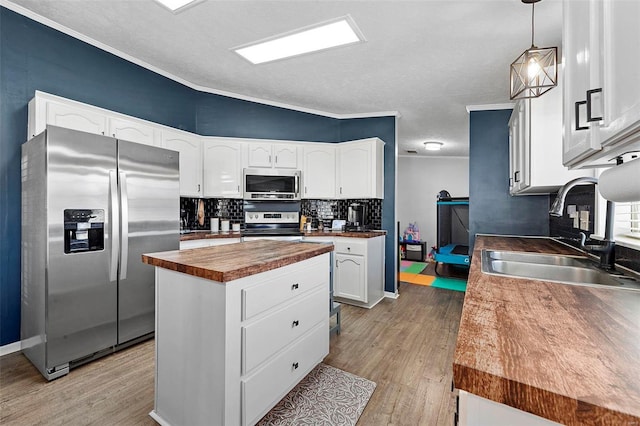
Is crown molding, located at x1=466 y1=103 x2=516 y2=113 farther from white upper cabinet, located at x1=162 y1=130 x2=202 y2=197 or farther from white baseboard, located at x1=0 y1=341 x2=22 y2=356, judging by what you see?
white baseboard, located at x1=0 y1=341 x2=22 y2=356

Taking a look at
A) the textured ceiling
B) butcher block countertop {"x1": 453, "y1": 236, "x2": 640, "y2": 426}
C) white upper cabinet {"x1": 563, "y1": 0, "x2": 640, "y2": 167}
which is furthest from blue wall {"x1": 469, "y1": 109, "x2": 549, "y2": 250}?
butcher block countertop {"x1": 453, "y1": 236, "x2": 640, "y2": 426}

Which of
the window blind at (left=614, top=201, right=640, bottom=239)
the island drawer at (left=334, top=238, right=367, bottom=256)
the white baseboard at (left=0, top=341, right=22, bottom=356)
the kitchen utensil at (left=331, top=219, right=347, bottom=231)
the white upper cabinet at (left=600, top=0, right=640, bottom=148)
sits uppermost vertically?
the white upper cabinet at (left=600, top=0, right=640, bottom=148)

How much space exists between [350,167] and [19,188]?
3504 millimetres

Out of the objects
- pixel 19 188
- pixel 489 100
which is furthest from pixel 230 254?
pixel 489 100

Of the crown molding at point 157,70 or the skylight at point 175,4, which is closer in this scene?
the skylight at point 175,4

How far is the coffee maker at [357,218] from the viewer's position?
4.41 m

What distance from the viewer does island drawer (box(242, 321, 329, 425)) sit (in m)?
1.55

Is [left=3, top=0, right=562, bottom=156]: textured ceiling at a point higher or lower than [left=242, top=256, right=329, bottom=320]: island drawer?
higher

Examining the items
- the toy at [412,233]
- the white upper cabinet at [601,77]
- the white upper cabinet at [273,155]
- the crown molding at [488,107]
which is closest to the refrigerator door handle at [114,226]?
the white upper cabinet at [273,155]

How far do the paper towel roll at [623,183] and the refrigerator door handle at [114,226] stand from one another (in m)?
2.91

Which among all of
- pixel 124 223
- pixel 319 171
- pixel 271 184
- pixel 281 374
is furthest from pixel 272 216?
pixel 281 374

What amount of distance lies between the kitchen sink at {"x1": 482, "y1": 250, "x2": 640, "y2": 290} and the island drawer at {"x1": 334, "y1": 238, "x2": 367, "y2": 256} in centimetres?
168

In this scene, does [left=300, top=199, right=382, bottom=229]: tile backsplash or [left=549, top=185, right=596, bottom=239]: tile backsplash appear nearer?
[left=549, top=185, right=596, bottom=239]: tile backsplash

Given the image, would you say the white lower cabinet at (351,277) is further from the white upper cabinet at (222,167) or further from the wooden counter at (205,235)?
the white upper cabinet at (222,167)
